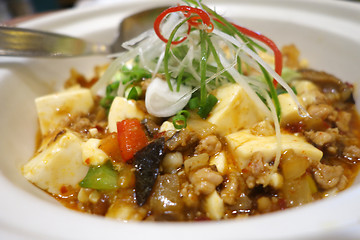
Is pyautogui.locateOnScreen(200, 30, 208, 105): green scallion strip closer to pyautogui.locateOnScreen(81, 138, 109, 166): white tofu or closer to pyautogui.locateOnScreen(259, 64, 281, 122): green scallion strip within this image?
pyautogui.locateOnScreen(259, 64, 281, 122): green scallion strip

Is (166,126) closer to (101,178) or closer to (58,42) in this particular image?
(101,178)

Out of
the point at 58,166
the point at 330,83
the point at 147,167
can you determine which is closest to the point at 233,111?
the point at 147,167

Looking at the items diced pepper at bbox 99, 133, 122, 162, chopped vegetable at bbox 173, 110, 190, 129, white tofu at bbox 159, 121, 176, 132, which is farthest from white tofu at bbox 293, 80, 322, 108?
diced pepper at bbox 99, 133, 122, 162

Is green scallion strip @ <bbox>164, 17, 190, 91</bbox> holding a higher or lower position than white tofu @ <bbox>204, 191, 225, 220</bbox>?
higher

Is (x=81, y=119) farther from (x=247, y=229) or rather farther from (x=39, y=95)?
(x=247, y=229)

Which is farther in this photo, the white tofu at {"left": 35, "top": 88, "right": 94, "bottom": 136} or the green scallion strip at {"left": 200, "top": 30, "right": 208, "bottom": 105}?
the white tofu at {"left": 35, "top": 88, "right": 94, "bottom": 136}

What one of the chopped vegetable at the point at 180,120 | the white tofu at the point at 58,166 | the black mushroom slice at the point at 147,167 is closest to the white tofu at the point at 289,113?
the chopped vegetable at the point at 180,120

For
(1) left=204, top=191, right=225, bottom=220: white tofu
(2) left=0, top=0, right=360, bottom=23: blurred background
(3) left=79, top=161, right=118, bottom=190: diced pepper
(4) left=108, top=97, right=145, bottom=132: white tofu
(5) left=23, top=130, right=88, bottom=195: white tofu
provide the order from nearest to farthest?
1. (1) left=204, top=191, right=225, bottom=220: white tofu
2. (3) left=79, top=161, right=118, bottom=190: diced pepper
3. (5) left=23, top=130, right=88, bottom=195: white tofu
4. (4) left=108, top=97, right=145, bottom=132: white tofu
5. (2) left=0, top=0, right=360, bottom=23: blurred background

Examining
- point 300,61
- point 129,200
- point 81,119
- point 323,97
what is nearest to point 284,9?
point 300,61
